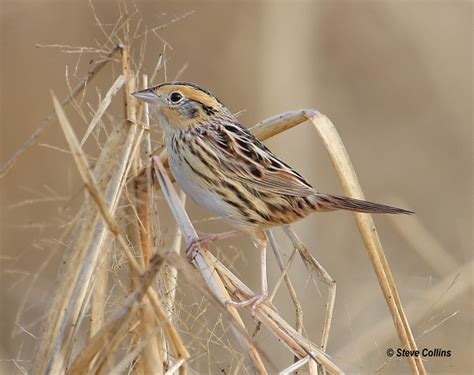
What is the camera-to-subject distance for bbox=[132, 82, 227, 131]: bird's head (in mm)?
3064

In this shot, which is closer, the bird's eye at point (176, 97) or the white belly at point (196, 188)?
the white belly at point (196, 188)

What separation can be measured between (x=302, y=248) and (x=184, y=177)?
49 cm

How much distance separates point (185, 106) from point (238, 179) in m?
0.38

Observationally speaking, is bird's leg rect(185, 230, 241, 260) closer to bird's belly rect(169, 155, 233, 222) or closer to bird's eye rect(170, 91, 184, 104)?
bird's belly rect(169, 155, 233, 222)

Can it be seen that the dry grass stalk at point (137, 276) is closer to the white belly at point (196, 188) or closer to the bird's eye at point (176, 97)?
the white belly at point (196, 188)

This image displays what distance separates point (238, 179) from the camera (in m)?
2.91

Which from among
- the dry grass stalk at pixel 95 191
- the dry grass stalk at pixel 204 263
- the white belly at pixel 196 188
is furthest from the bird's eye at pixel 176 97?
the dry grass stalk at pixel 95 191

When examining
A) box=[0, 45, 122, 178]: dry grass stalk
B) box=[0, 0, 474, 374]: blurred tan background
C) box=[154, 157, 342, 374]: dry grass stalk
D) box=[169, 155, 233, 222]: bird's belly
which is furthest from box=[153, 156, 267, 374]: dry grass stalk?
box=[0, 0, 474, 374]: blurred tan background

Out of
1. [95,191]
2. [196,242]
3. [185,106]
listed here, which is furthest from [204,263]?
[185,106]

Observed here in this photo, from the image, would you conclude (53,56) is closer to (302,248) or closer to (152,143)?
(152,143)

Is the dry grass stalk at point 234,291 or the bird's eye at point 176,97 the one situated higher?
the bird's eye at point 176,97

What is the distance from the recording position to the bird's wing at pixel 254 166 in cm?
291

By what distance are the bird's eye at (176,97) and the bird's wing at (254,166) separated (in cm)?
21

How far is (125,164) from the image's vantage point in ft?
7.58
